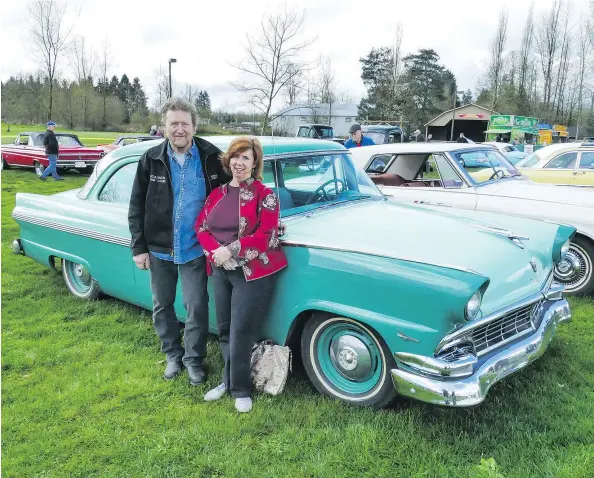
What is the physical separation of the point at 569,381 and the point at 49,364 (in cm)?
352

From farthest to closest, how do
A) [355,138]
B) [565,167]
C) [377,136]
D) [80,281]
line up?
[377,136] < [565,167] < [355,138] < [80,281]

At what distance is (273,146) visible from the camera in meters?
3.58

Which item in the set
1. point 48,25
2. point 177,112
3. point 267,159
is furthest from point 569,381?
point 48,25

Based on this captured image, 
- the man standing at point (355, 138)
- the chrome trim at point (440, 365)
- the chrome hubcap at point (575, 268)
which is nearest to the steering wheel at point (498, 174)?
the chrome hubcap at point (575, 268)

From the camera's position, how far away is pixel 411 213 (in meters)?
3.79

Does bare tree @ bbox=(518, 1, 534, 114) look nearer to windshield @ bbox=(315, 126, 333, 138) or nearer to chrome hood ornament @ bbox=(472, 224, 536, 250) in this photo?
windshield @ bbox=(315, 126, 333, 138)

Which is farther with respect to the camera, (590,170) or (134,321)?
(590,170)

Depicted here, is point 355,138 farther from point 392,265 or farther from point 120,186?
point 392,265

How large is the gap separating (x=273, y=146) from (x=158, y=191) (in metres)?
0.83

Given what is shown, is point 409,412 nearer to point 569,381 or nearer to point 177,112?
point 569,381

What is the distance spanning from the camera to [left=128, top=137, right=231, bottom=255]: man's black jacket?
3.30 metres

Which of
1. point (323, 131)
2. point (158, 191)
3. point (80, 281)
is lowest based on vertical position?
point (80, 281)

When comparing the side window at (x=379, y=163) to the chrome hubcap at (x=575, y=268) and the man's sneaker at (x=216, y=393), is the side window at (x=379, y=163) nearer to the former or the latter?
the chrome hubcap at (x=575, y=268)

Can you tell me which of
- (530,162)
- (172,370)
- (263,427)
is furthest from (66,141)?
(263,427)
